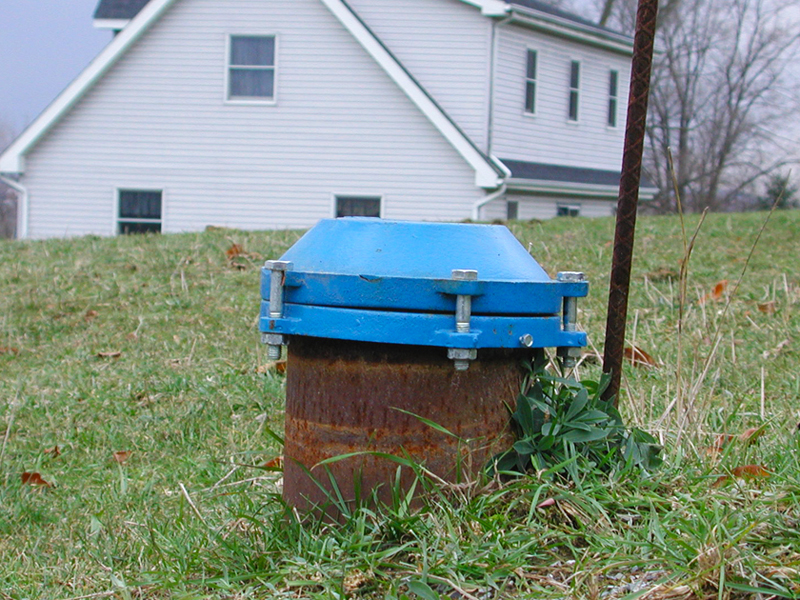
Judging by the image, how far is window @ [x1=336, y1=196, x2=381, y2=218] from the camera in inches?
763

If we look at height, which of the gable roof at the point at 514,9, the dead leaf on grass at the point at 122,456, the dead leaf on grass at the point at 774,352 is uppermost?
the gable roof at the point at 514,9

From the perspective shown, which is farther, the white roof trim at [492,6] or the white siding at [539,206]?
the white siding at [539,206]

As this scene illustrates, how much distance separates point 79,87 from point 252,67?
11.6ft

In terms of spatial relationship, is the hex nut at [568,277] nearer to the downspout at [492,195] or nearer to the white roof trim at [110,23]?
the downspout at [492,195]

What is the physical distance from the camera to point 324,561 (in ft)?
8.52

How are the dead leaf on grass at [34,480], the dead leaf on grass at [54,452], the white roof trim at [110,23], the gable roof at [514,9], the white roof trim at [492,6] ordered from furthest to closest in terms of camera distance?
the white roof trim at [110,23], the gable roof at [514,9], the white roof trim at [492,6], the dead leaf on grass at [54,452], the dead leaf on grass at [34,480]

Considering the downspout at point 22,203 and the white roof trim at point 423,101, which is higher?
the white roof trim at point 423,101

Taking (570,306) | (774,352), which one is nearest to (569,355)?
(570,306)

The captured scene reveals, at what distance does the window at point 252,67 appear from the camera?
19.6 metres

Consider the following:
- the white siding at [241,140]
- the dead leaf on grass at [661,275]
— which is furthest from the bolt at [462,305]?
the white siding at [241,140]

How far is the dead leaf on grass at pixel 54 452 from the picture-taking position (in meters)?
4.73

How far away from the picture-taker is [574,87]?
2233cm

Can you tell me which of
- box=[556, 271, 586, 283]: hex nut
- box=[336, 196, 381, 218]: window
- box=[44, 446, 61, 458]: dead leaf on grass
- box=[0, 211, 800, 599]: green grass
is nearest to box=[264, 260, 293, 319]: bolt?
box=[0, 211, 800, 599]: green grass

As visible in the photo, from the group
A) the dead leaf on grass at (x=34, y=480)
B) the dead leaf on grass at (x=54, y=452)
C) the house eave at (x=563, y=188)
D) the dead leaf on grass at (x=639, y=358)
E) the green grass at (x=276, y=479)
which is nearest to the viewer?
the green grass at (x=276, y=479)
